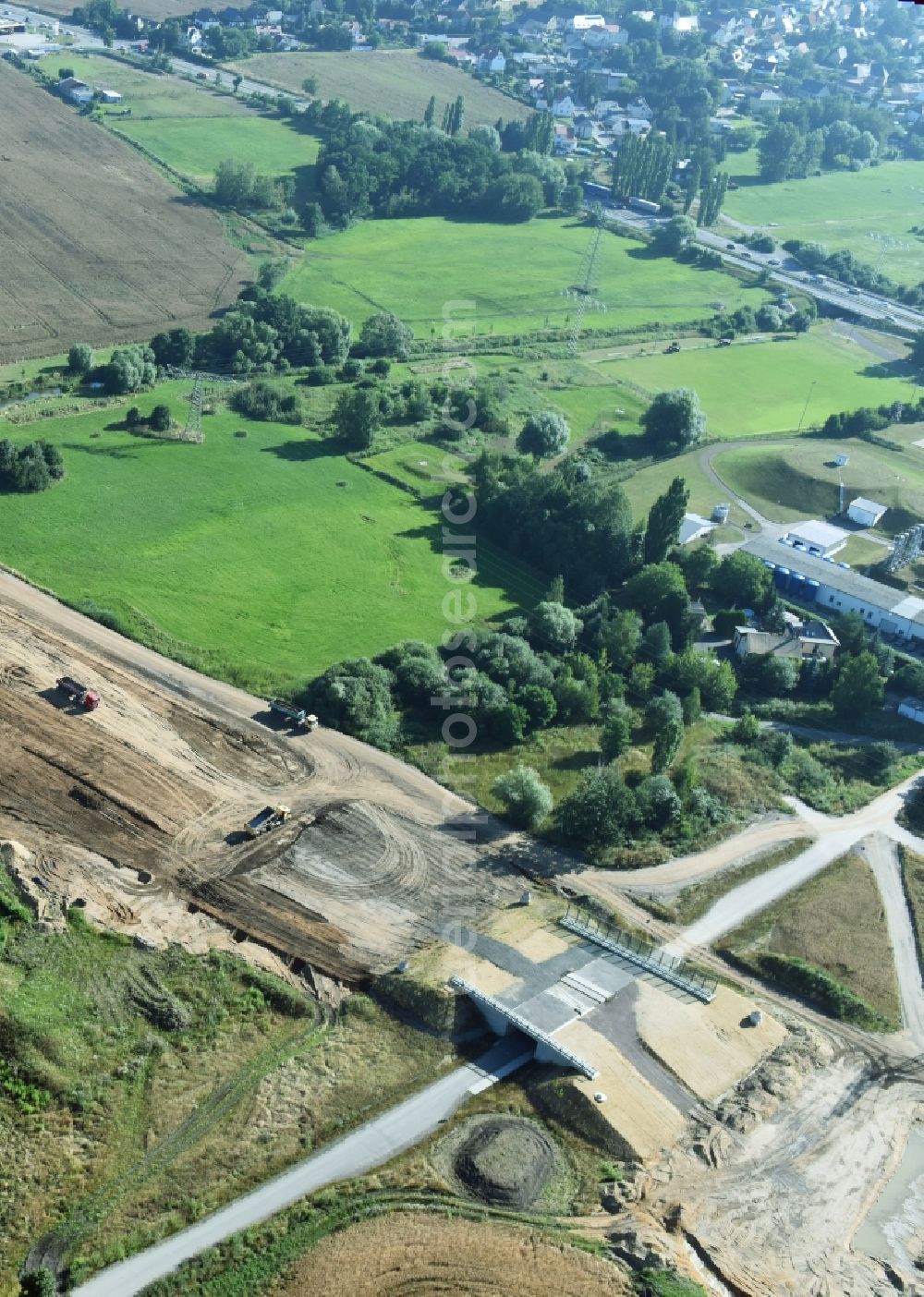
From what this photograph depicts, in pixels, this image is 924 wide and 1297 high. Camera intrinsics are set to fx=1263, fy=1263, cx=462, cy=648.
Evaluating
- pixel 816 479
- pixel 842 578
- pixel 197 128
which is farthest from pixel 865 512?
pixel 197 128

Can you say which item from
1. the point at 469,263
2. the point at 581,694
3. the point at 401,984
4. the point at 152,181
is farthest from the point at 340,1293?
the point at 152,181

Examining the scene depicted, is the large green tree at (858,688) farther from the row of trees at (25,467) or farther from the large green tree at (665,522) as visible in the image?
the row of trees at (25,467)

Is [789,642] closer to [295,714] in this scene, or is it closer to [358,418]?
[295,714]

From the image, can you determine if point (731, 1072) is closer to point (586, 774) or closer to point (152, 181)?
point (586, 774)

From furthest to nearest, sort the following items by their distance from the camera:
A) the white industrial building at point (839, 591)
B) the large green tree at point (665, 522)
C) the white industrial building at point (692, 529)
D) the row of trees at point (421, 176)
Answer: the row of trees at point (421, 176)
the white industrial building at point (692, 529)
the white industrial building at point (839, 591)
the large green tree at point (665, 522)

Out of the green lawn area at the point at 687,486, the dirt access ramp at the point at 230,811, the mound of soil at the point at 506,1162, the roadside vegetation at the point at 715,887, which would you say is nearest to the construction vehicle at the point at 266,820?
the dirt access ramp at the point at 230,811
